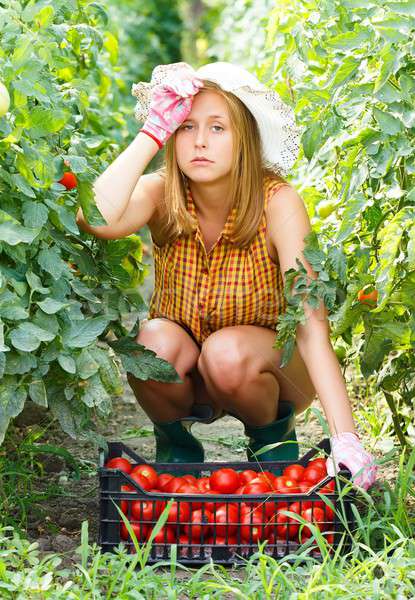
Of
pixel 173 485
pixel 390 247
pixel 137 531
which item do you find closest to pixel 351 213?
pixel 390 247

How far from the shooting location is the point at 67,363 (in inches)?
81.7

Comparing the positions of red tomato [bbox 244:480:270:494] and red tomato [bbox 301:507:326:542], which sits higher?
red tomato [bbox 244:480:270:494]

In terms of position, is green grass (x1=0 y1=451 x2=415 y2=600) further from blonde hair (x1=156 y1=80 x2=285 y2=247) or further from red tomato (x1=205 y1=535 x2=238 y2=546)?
blonde hair (x1=156 y1=80 x2=285 y2=247)

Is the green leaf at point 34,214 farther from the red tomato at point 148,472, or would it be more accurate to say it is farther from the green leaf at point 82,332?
the red tomato at point 148,472

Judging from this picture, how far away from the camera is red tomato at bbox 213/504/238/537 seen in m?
2.12

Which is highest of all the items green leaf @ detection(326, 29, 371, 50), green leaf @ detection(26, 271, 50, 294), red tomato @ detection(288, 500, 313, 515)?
green leaf @ detection(326, 29, 371, 50)

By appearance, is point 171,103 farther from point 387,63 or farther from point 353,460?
point 353,460

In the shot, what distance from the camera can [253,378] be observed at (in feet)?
8.38

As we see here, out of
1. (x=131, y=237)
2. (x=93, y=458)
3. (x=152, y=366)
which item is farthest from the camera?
(x=93, y=458)

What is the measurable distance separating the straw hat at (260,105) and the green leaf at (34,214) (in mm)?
564

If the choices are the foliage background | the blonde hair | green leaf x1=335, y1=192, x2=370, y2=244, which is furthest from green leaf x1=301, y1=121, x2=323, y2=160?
the blonde hair

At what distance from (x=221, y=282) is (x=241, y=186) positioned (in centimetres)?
24

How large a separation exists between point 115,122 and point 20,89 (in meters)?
1.99

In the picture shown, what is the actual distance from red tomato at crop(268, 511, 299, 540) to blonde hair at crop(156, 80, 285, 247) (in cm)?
76
